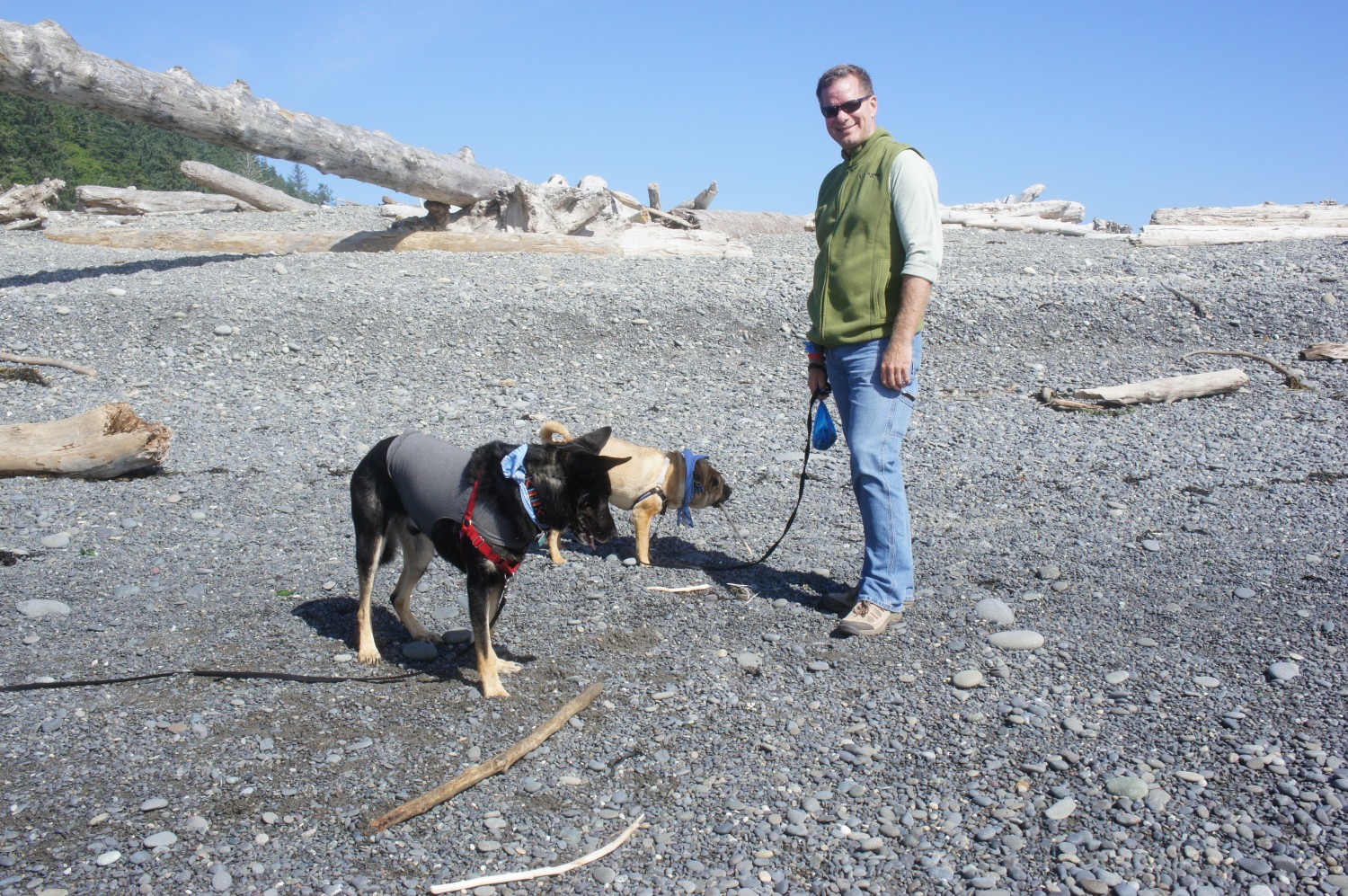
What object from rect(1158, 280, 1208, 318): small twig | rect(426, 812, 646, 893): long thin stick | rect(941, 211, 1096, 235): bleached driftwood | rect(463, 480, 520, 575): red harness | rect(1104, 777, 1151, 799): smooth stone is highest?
rect(941, 211, 1096, 235): bleached driftwood

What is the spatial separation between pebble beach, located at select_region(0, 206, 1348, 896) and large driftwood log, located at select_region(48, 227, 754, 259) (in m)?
3.95

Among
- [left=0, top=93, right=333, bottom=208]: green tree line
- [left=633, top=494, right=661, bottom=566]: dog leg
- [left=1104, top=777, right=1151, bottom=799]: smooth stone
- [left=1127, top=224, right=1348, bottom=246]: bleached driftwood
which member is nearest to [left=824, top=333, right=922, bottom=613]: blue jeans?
[left=1104, top=777, right=1151, bottom=799]: smooth stone

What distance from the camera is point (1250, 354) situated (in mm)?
10312

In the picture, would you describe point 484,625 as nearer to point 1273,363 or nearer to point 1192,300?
point 1273,363

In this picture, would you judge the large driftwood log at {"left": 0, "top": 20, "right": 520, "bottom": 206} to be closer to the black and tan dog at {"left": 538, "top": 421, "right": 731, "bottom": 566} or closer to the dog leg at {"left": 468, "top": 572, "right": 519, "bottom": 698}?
the black and tan dog at {"left": 538, "top": 421, "right": 731, "bottom": 566}

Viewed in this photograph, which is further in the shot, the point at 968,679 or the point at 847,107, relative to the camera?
the point at 847,107

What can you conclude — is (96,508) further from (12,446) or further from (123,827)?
(123,827)

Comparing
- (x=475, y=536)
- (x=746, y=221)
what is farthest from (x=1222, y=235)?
(x=475, y=536)

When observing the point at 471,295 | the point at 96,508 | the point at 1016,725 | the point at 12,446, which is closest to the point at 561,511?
the point at 1016,725

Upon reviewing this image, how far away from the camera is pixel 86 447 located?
7008 millimetres

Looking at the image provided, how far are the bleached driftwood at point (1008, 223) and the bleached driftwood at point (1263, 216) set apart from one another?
213cm

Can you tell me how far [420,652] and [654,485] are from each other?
2224mm

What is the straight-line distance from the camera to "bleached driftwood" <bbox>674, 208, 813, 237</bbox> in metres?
19.5

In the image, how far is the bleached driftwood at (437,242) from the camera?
47.2 ft
